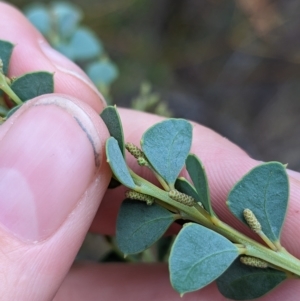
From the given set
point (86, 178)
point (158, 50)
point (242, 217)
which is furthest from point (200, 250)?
point (158, 50)

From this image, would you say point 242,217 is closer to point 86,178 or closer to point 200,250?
point 200,250

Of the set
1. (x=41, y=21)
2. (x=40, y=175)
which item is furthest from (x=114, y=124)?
(x=41, y=21)

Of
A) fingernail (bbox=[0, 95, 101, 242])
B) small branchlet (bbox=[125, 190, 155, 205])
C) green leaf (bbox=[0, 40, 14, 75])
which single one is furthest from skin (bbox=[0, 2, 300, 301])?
green leaf (bbox=[0, 40, 14, 75])

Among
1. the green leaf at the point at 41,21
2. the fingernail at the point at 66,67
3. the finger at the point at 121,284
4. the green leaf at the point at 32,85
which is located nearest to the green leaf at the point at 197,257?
the green leaf at the point at 32,85

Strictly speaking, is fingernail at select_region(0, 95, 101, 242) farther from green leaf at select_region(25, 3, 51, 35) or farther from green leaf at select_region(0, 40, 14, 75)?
green leaf at select_region(25, 3, 51, 35)

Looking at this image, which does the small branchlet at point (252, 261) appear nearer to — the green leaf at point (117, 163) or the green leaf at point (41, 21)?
the green leaf at point (117, 163)

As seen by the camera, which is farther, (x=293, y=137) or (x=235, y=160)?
(x=293, y=137)

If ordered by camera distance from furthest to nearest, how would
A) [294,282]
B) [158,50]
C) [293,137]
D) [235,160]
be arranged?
[158,50] → [293,137] → [235,160] → [294,282]
